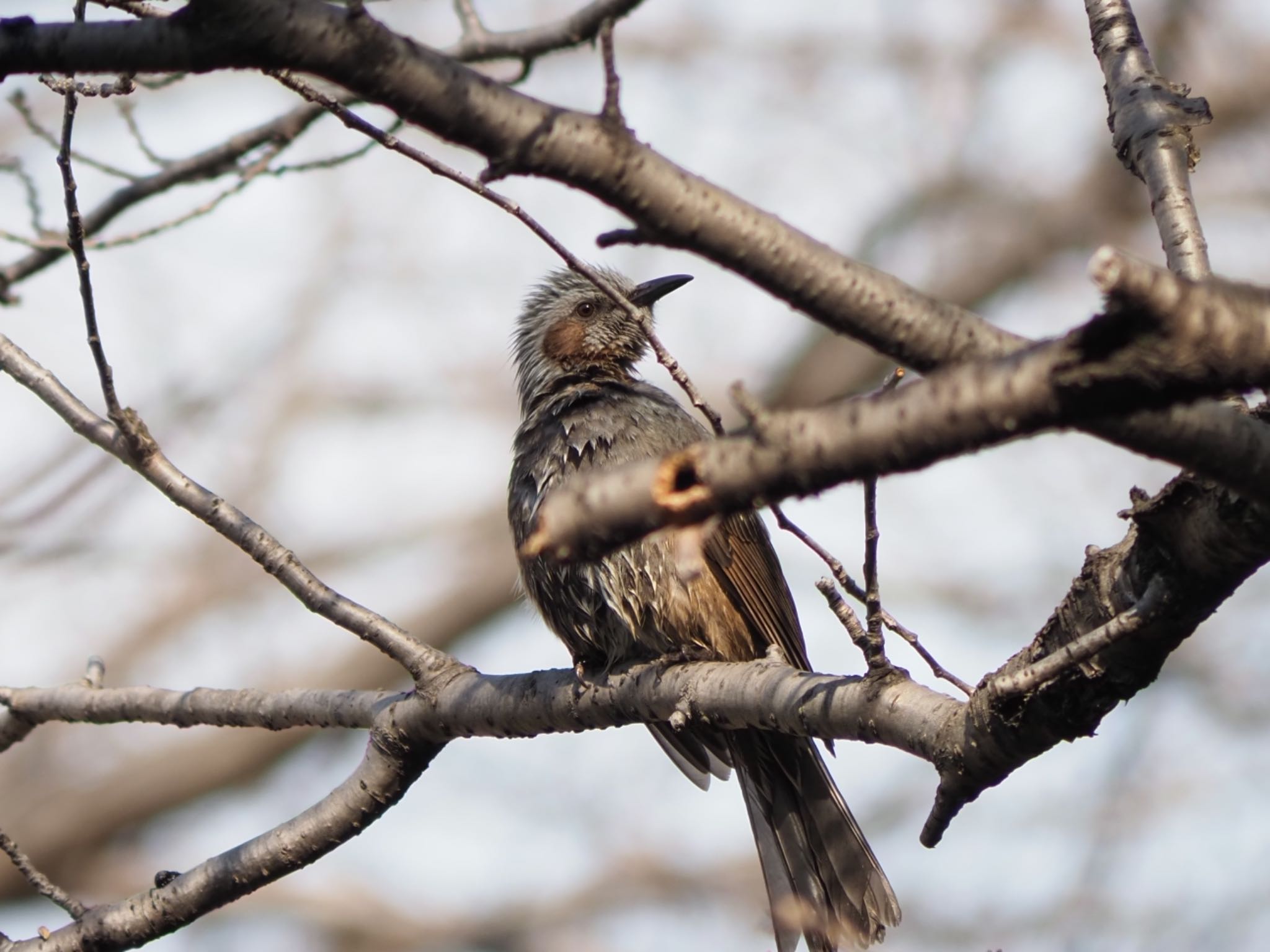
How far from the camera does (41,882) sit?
339 centimetres

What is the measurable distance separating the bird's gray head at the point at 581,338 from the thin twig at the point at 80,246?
2.25 m

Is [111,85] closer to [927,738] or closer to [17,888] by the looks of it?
[927,738]

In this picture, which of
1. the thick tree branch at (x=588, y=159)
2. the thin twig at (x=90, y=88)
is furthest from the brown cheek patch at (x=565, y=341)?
the thick tree branch at (x=588, y=159)

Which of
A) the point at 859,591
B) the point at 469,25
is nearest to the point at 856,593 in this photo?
the point at 859,591

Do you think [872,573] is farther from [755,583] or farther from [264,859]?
[755,583]

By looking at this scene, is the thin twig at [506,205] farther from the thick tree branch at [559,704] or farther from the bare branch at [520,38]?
the bare branch at [520,38]

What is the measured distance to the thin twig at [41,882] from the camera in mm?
3350

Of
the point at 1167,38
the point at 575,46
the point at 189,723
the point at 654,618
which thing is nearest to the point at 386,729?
the point at 189,723

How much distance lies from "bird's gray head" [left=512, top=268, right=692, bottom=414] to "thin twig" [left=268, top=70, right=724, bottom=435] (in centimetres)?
251

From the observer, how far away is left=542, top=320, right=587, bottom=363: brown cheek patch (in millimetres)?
5500

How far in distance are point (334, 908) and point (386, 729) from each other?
830cm

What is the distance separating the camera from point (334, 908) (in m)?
11.0

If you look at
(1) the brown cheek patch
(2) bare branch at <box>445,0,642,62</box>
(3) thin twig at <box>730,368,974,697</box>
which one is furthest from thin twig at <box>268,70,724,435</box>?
(1) the brown cheek patch

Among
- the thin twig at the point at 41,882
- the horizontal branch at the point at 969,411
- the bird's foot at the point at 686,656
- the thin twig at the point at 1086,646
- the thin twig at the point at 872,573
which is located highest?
the bird's foot at the point at 686,656
